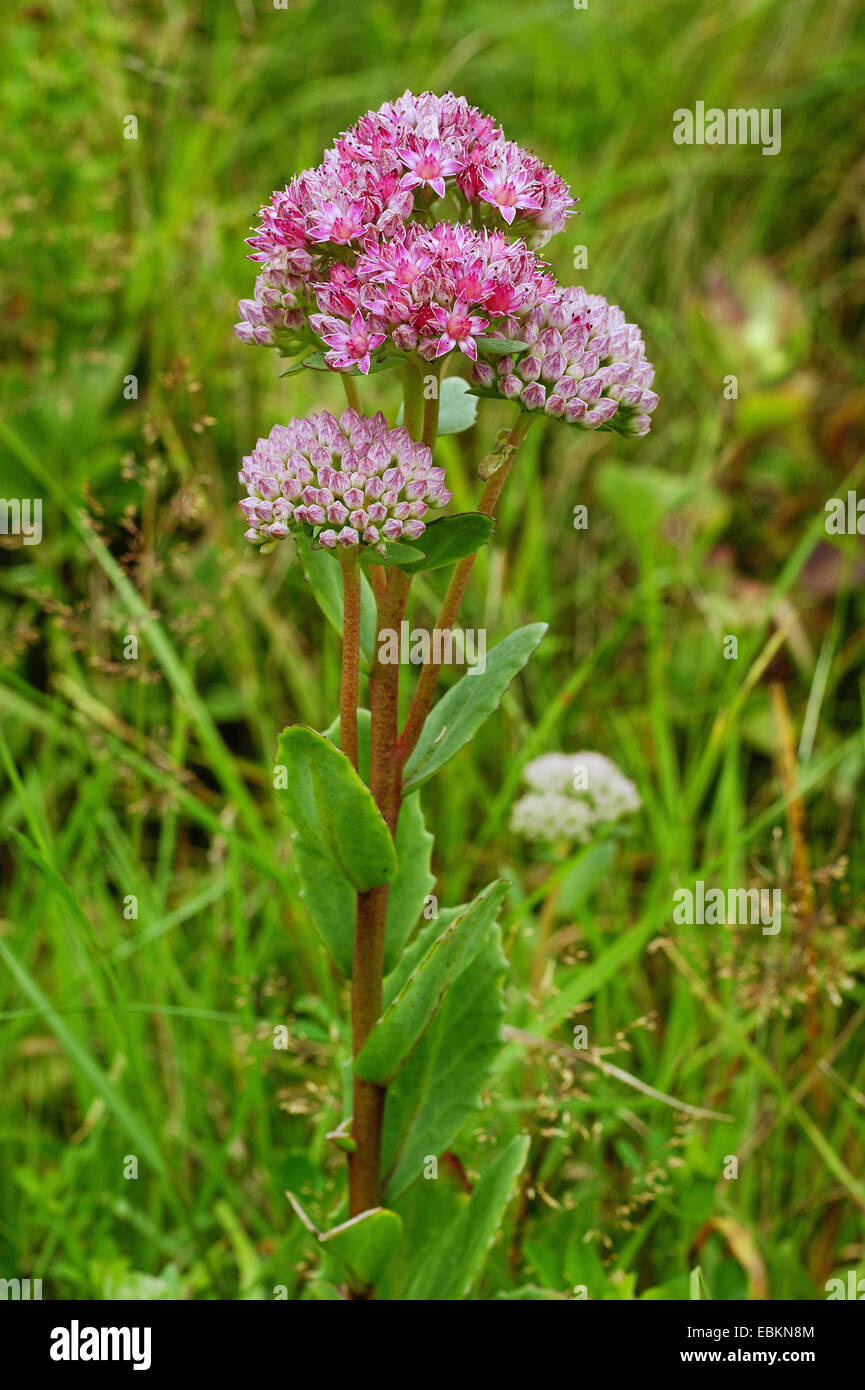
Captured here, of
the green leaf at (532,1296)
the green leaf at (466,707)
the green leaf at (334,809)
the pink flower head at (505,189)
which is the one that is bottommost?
the green leaf at (532,1296)

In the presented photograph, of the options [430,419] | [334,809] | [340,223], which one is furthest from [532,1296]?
[340,223]

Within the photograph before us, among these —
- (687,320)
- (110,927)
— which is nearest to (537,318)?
(110,927)

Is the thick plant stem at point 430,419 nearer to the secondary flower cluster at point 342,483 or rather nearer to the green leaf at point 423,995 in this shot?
the secondary flower cluster at point 342,483

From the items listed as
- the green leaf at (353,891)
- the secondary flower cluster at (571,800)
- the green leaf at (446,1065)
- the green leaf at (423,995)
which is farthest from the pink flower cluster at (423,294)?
the secondary flower cluster at (571,800)

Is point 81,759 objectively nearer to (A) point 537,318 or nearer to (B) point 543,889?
(B) point 543,889

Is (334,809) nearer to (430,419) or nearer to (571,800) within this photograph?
(430,419)

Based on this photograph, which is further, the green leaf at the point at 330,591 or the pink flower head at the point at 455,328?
the green leaf at the point at 330,591
